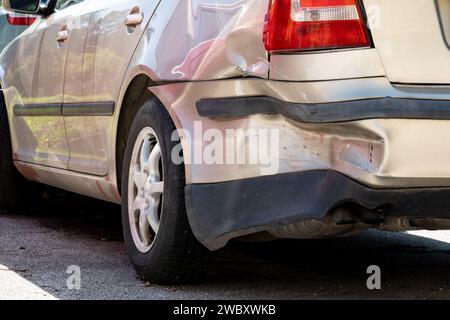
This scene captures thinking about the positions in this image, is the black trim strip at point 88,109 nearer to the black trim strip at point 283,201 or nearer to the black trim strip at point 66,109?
the black trim strip at point 66,109

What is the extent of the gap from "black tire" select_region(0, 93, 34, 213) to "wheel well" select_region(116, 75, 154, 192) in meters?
1.97

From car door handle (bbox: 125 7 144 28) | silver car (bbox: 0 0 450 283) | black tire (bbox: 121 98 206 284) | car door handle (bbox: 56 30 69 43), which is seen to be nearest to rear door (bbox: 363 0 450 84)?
silver car (bbox: 0 0 450 283)

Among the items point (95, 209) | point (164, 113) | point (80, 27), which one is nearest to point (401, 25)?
point (164, 113)

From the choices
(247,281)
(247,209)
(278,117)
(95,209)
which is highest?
Answer: (278,117)

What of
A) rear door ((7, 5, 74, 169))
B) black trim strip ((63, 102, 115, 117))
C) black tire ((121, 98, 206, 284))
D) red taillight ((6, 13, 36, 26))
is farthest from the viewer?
red taillight ((6, 13, 36, 26))

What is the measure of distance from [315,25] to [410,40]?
319mm

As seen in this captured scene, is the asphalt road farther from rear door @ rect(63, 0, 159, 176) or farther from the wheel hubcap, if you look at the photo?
rear door @ rect(63, 0, 159, 176)

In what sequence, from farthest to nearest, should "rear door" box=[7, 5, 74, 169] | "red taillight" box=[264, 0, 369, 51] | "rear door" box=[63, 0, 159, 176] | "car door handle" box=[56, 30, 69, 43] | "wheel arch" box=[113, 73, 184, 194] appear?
"rear door" box=[7, 5, 74, 169], "car door handle" box=[56, 30, 69, 43], "rear door" box=[63, 0, 159, 176], "wheel arch" box=[113, 73, 184, 194], "red taillight" box=[264, 0, 369, 51]

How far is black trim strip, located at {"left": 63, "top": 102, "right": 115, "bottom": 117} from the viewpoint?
460 cm

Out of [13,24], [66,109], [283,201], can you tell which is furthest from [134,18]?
[13,24]

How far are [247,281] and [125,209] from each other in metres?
0.63

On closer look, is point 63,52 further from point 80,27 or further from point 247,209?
point 247,209

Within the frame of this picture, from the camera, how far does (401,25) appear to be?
3285 mm

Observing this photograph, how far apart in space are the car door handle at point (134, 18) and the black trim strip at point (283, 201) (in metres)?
0.93
